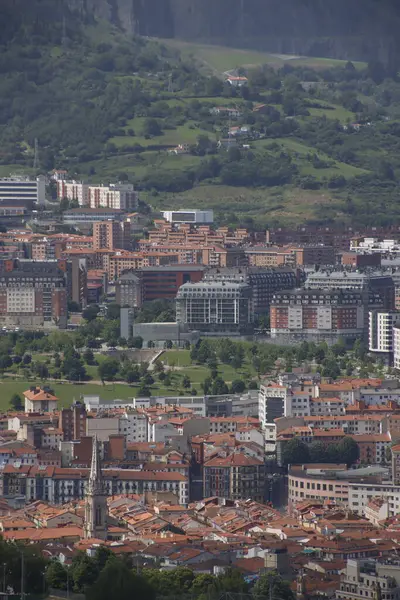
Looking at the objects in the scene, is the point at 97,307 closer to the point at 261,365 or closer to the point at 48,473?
the point at 261,365

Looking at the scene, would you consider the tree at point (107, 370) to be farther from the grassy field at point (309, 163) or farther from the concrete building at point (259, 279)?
the grassy field at point (309, 163)

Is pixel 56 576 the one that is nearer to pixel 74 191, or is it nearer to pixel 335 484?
pixel 335 484

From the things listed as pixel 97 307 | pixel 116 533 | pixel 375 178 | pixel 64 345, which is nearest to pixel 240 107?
pixel 375 178

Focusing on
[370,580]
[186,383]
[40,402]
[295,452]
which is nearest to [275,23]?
[186,383]

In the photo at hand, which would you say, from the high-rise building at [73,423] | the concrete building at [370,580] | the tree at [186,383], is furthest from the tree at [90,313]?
the concrete building at [370,580]

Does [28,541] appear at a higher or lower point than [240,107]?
lower

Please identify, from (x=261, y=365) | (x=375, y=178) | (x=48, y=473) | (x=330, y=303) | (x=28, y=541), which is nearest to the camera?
(x=28, y=541)

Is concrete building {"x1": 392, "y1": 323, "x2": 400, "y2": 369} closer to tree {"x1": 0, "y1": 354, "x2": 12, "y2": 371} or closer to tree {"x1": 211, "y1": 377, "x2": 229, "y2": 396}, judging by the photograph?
tree {"x1": 211, "y1": 377, "x2": 229, "y2": 396}

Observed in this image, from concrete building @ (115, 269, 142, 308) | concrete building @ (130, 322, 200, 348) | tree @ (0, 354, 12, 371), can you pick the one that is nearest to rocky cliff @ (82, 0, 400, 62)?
concrete building @ (115, 269, 142, 308)
